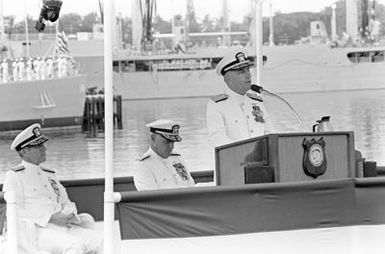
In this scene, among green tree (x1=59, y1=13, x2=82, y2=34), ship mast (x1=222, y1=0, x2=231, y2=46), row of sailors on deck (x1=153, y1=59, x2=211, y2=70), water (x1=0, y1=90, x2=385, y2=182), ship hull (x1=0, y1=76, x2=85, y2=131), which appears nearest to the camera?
water (x1=0, y1=90, x2=385, y2=182)

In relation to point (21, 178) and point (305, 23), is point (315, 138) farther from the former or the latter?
point (305, 23)

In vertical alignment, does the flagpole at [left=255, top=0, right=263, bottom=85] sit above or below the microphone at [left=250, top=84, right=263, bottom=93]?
above

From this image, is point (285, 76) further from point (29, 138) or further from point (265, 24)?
point (29, 138)

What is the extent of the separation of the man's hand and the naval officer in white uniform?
3.56 ft

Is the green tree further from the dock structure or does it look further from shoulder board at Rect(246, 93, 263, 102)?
shoulder board at Rect(246, 93, 263, 102)

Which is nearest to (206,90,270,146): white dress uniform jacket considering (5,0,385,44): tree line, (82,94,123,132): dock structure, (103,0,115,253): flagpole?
(103,0,115,253): flagpole

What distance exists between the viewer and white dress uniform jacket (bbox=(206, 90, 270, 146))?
7297 millimetres

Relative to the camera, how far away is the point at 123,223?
5727mm

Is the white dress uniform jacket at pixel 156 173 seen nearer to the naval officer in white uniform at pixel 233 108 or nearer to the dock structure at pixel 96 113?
the naval officer in white uniform at pixel 233 108

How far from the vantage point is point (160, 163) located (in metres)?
7.17

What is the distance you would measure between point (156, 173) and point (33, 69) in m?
37.7

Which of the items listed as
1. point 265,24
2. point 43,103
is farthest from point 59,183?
point 265,24

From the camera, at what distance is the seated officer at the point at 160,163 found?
705cm

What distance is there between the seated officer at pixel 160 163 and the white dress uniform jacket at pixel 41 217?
48 centimetres
